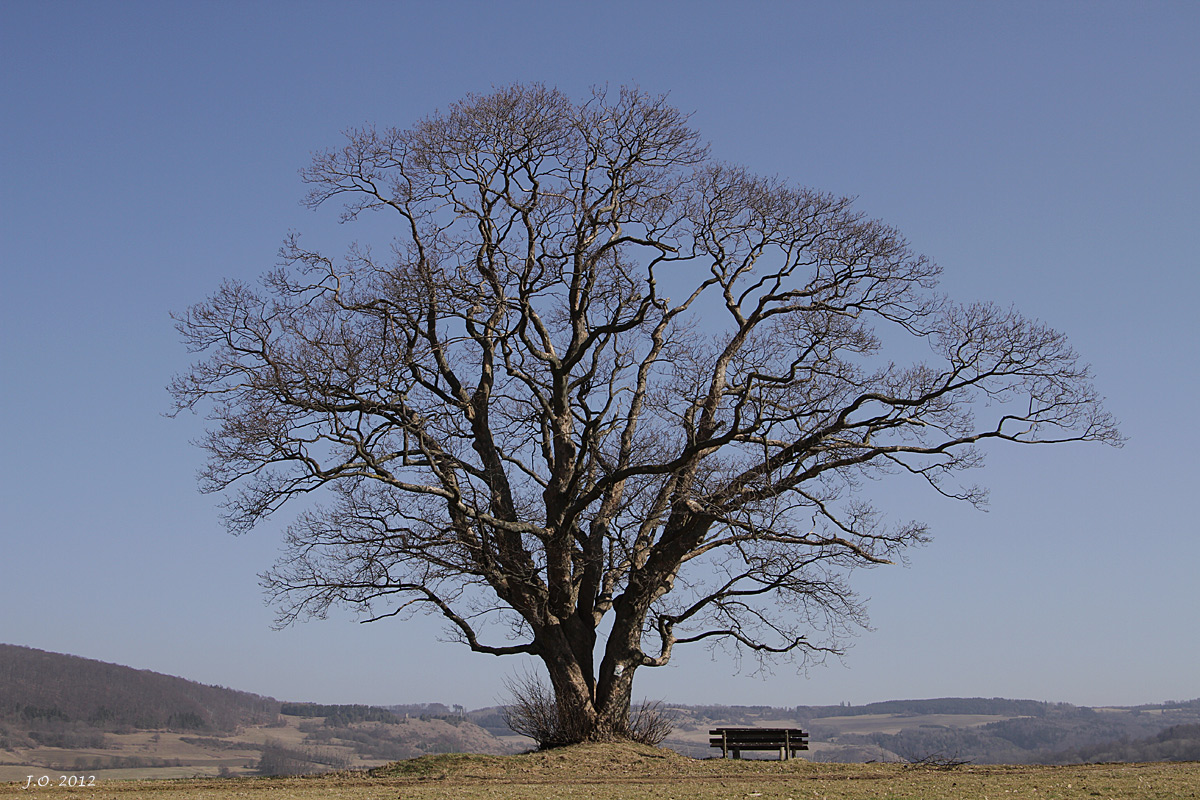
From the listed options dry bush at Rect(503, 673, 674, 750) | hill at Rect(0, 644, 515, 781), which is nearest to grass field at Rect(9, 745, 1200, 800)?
dry bush at Rect(503, 673, 674, 750)

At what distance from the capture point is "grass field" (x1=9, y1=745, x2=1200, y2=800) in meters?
10.0

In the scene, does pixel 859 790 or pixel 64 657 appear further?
pixel 64 657

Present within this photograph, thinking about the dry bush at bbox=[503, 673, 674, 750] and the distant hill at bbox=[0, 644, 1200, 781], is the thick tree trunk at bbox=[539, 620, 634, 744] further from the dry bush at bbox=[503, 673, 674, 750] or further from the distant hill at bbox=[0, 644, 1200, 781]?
the distant hill at bbox=[0, 644, 1200, 781]

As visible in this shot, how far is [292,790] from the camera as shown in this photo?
1166 cm

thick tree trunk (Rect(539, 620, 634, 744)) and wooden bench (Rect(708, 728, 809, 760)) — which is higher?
thick tree trunk (Rect(539, 620, 634, 744))

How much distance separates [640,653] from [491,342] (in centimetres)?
622

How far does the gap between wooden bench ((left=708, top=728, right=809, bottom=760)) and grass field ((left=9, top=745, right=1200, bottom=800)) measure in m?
0.90

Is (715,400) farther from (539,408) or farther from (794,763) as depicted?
(794,763)

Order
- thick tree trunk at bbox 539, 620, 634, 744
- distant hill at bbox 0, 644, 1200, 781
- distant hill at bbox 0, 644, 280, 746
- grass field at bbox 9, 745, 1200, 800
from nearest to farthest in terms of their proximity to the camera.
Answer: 1. grass field at bbox 9, 745, 1200, 800
2. thick tree trunk at bbox 539, 620, 634, 744
3. distant hill at bbox 0, 644, 1200, 781
4. distant hill at bbox 0, 644, 280, 746

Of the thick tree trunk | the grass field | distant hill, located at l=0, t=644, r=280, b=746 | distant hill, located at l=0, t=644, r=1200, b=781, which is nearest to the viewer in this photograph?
the grass field

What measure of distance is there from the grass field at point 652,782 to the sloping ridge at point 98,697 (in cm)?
5668

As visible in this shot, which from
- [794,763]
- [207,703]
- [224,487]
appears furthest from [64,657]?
[794,763]

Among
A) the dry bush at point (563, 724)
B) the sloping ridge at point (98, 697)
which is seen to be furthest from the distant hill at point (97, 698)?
the dry bush at point (563, 724)

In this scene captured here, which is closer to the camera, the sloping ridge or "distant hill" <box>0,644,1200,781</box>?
"distant hill" <box>0,644,1200,781</box>
